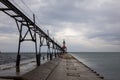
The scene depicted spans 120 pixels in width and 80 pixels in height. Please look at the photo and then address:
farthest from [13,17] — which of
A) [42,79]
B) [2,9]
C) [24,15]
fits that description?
[42,79]

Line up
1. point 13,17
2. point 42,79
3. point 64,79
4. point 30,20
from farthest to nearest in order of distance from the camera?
point 30,20 < point 13,17 < point 64,79 < point 42,79

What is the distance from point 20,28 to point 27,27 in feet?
6.03

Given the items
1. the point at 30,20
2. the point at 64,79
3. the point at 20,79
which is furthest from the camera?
the point at 30,20

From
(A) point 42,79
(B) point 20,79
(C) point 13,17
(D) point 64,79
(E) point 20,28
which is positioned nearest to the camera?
(B) point 20,79

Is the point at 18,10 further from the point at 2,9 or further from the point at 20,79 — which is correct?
the point at 20,79

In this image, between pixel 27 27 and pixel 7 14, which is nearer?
pixel 7 14

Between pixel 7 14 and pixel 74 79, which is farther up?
pixel 7 14

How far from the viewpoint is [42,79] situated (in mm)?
22328

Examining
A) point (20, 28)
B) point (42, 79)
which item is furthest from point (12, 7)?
point (42, 79)

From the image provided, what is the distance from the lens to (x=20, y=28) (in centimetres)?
2825

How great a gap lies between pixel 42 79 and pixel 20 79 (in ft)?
9.35

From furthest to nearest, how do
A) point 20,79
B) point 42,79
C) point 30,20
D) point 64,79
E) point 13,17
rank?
point 30,20, point 13,17, point 64,79, point 42,79, point 20,79

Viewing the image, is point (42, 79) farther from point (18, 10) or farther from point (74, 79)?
point (18, 10)

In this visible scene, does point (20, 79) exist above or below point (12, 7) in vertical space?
below
